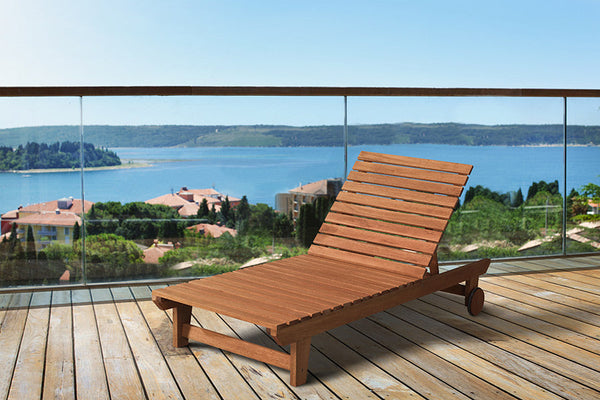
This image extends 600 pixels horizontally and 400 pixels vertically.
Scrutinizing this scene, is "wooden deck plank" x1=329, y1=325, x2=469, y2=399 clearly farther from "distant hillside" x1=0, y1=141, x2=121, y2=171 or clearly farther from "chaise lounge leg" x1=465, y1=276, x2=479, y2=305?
"distant hillside" x1=0, y1=141, x2=121, y2=171

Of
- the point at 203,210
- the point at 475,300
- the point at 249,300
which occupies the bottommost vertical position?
the point at 475,300

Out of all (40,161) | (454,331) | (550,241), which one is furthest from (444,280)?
(40,161)

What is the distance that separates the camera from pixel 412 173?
11.3 ft

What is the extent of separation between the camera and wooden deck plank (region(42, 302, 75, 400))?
2.32 m

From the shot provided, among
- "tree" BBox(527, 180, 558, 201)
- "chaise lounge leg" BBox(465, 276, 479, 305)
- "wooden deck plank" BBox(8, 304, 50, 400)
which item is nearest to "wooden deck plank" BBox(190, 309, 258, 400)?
"wooden deck plank" BBox(8, 304, 50, 400)

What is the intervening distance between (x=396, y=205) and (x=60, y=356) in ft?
5.93

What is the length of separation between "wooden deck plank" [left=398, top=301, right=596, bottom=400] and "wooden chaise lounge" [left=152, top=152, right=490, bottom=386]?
17 cm

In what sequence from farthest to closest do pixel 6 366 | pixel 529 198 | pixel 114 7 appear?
pixel 114 7
pixel 529 198
pixel 6 366

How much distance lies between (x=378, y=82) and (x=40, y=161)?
1692 cm

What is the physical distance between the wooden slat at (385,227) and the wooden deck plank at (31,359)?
5.19ft

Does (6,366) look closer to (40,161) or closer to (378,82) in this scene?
(40,161)

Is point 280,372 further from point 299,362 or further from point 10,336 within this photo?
point 10,336

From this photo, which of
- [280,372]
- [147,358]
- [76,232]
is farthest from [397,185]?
[76,232]

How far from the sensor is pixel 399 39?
18.9 meters
